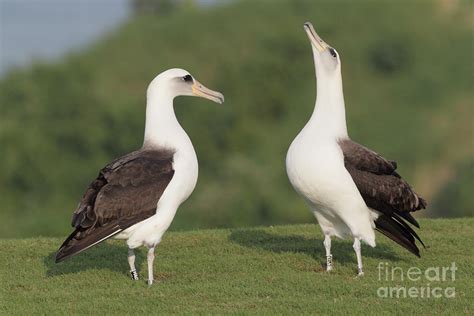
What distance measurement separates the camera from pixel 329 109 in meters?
10.6

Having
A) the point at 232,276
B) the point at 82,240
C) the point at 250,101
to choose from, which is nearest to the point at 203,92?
the point at 232,276

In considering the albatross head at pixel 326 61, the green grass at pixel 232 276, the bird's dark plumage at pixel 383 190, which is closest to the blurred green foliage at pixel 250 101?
the green grass at pixel 232 276

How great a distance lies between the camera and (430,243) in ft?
39.3

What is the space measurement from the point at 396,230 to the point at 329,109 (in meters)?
1.48

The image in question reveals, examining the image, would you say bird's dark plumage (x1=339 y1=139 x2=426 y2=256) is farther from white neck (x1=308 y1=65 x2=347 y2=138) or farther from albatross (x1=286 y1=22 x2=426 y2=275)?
white neck (x1=308 y1=65 x2=347 y2=138)

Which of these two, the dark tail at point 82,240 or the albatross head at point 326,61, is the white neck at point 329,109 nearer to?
the albatross head at point 326,61

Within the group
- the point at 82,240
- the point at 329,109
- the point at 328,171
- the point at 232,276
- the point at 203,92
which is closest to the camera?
the point at 82,240

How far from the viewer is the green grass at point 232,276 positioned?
9.05 m

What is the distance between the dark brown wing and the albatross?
4.60 feet

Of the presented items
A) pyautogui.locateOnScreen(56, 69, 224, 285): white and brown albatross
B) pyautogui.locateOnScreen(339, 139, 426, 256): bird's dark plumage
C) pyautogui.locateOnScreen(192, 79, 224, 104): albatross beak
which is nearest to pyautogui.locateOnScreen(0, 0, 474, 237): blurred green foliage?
pyautogui.locateOnScreen(192, 79, 224, 104): albatross beak

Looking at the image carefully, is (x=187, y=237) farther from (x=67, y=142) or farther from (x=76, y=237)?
(x=67, y=142)

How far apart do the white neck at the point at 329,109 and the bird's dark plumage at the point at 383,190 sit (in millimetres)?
180

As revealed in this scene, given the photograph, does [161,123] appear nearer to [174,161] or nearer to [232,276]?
[174,161]

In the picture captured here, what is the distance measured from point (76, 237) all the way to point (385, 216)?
129 inches
